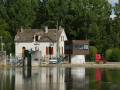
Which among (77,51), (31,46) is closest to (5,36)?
(31,46)

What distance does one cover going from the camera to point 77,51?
91.7 metres

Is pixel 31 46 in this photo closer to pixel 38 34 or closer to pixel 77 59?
pixel 38 34

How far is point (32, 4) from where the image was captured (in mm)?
138375

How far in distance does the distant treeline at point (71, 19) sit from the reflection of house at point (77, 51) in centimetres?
2304

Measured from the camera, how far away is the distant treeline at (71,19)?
385 ft

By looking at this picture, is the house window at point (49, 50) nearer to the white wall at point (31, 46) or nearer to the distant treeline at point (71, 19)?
the white wall at point (31, 46)

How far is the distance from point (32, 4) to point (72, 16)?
908 inches

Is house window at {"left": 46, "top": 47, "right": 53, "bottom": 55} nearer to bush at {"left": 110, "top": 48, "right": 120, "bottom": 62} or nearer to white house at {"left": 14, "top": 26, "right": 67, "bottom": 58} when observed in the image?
white house at {"left": 14, "top": 26, "right": 67, "bottom": 58}

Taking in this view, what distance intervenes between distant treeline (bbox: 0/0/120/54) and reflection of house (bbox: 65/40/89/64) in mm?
23039

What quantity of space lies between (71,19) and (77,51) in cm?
3104

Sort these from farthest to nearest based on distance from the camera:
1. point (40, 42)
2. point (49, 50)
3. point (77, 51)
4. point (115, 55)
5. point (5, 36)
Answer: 1. point (5, 36)
2. point (49, 50)
3. point (40, 42)
4. point (115, 55)
5. point (77, 51)

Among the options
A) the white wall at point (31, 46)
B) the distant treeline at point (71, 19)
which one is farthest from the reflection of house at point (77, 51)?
the distant treeline at point (71, 19)

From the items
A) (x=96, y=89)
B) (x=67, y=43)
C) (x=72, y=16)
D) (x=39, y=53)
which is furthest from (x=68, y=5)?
(x=96, y=89)

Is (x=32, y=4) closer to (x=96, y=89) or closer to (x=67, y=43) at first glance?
(x=67, y=43)
